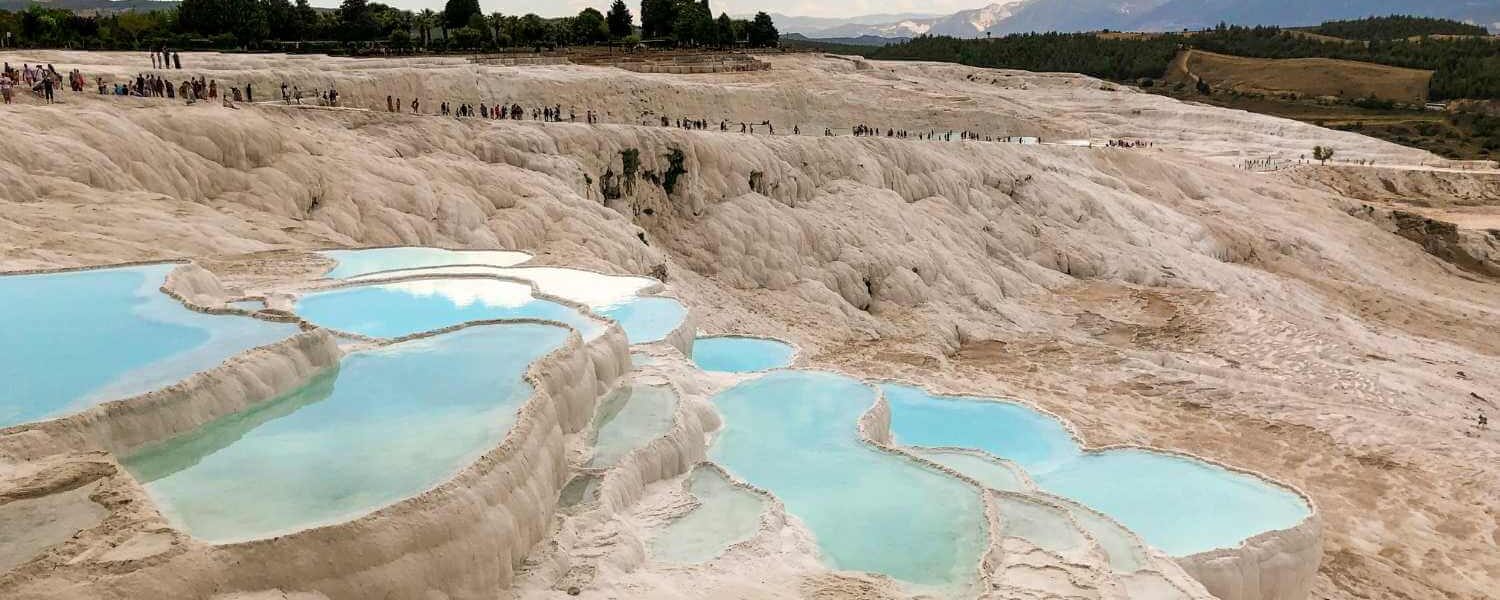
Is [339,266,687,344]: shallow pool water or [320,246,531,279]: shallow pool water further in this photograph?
[320,246,531,279]: shallow pool water

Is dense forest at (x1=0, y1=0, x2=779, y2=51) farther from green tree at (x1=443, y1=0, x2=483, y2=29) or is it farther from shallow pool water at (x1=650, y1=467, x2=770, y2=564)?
shallow pool water at (x1=650, y1=467, x2=770, y2=564)

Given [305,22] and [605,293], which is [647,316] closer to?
[605,293]

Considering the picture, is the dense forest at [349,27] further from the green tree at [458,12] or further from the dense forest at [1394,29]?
the dense forest at [1394,29]

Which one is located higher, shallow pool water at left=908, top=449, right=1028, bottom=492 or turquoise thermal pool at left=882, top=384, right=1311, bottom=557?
shallow pool water at left=908, top=449, right=1028, bottom=492

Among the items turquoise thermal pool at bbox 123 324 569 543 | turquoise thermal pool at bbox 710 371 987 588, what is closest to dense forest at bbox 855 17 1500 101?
turquoise thermal pool at bbox 710 371 987 588

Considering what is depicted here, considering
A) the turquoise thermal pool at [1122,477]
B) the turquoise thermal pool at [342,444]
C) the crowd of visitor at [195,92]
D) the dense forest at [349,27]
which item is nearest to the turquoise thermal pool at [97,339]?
the turquoise thermal pool at [342,444]

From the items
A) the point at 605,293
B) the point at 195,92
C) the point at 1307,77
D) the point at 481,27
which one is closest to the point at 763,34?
the point at 481,27
